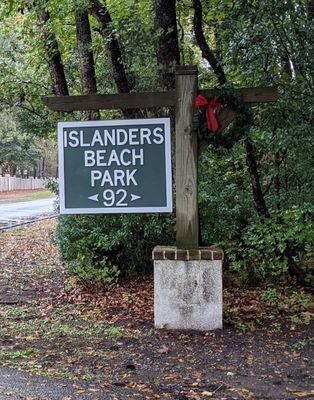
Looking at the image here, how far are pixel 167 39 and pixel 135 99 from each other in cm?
188

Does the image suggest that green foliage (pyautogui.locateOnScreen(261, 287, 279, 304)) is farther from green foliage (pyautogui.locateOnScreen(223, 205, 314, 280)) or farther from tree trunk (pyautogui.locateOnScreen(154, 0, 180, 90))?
tree trunk (pyautogui.locateOnScreen(154, 0, 180, 90))

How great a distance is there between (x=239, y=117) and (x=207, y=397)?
9.14ft

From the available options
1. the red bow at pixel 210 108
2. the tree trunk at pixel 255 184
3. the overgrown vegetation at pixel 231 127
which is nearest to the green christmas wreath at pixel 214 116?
the red bow at pixel 210 108

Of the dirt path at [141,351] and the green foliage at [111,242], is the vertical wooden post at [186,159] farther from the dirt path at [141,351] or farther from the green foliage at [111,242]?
the green foliage at [111,242]

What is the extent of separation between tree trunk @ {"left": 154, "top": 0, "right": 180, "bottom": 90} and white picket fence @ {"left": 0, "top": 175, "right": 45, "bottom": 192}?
3951 cm

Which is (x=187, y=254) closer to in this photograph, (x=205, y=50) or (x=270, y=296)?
(x=270, y=296)

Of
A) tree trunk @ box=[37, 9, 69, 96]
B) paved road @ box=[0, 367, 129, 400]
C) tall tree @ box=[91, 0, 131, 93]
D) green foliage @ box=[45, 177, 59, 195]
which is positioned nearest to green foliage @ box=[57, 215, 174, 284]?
green foliage @ box=[45, 177, 59, 195]

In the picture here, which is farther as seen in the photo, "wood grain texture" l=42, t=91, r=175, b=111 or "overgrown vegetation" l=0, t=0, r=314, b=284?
"overgrown vegetation" l=0, t=0, r=314, b=284

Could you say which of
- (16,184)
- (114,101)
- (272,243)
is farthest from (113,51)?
(16,184)

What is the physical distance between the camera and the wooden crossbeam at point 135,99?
5.17m

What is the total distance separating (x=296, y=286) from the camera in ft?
24.2

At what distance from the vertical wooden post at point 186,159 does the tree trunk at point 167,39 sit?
153cm

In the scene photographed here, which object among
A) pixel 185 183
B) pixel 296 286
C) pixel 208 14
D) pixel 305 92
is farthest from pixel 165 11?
pixel 296 286

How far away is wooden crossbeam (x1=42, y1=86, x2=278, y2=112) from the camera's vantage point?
5.17m
